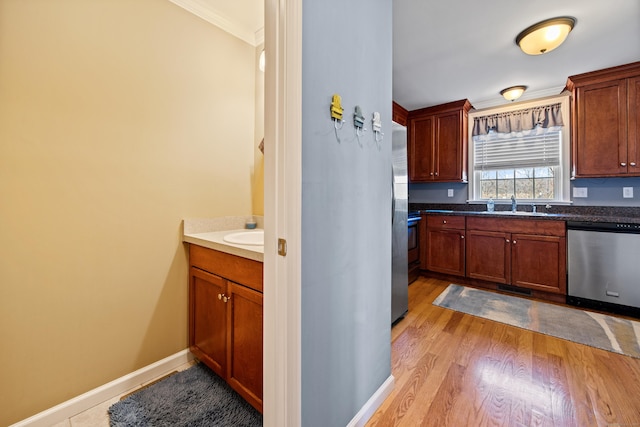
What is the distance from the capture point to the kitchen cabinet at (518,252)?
2811 millimetres

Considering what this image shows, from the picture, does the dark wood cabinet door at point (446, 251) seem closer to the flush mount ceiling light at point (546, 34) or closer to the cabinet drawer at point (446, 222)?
the cabinet drawer at point (446, 222)

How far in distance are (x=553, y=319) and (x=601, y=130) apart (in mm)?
2097

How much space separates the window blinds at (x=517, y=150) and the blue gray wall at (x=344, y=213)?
3.16 metres

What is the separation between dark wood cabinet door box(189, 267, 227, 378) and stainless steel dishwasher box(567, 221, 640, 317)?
3.40m

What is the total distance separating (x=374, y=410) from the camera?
137 cm

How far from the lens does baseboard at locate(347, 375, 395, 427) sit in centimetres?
125

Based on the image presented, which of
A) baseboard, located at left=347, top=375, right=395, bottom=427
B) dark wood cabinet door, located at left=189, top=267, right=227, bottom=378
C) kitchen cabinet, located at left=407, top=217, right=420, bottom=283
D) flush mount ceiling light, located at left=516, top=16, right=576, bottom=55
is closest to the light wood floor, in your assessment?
baseboard, located at left=347, top=375, right=395, bottom=427

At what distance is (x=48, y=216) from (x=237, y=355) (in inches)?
46.7

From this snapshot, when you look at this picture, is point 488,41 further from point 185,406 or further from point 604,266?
point 185,406

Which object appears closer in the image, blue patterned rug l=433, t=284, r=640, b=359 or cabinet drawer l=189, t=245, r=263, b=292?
cabinet drawer l=189, t=245, r=263, b=292

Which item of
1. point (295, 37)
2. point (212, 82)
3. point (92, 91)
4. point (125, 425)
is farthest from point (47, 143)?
point (125, 425)

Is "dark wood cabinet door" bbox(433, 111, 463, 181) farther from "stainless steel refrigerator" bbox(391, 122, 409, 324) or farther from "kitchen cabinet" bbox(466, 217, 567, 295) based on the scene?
"stainless steel refrigerator" bbox(391, 122, 409, 324)

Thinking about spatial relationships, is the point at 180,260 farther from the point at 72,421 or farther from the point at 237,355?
the point at 72,421

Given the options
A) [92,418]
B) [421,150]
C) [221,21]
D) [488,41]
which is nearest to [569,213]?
[421,150]
